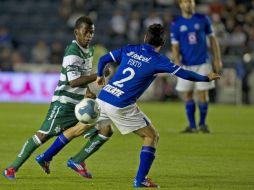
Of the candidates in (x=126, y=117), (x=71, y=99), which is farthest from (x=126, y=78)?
(x=71, y=99)

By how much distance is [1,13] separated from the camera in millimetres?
30344

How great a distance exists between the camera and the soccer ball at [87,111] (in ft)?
30.3

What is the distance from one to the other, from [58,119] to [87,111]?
799 millimetres

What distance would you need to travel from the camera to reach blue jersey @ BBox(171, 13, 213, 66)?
51.8 feet

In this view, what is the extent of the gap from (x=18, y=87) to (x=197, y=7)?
684cm

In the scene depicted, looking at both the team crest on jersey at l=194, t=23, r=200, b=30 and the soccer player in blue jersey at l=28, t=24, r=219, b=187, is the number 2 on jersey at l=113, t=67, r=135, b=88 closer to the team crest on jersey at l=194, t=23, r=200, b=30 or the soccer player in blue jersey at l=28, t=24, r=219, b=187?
the soccer player in blue jersey at l=28, t=24, r=219, b=187

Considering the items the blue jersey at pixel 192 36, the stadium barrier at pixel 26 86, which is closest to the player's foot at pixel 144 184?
the blue jersey at pixel 192 36

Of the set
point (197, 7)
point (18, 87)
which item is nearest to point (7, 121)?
point (18, 87)

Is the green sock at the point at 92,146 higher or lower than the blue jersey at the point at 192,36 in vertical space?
lower

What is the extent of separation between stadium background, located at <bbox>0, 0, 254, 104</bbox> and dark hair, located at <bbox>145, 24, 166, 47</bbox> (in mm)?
15884

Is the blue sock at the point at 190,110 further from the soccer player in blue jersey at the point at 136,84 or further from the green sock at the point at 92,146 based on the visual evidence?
the soccer player in blue jersey at the point at 136,84

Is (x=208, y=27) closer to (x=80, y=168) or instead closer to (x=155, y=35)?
(x=80, y=168)

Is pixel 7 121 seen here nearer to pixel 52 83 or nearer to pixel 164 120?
pixel 164 120

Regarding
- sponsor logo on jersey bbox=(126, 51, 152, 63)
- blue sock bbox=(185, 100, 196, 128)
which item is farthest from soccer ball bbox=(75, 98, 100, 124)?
blue sock bbox=(185, 100, 196, 128)
